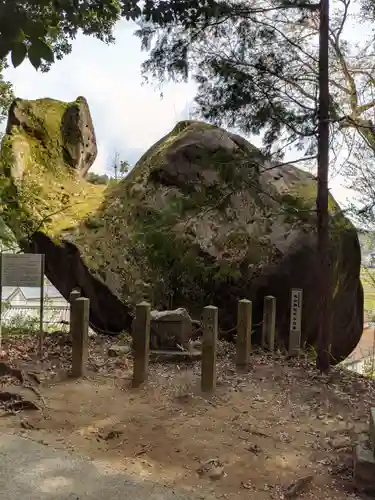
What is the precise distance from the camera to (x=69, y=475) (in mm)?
3436

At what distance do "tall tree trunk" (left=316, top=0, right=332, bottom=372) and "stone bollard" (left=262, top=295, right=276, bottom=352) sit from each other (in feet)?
3.65

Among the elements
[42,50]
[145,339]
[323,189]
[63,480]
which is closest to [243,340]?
[145,339]

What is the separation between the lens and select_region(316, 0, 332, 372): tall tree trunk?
630cm

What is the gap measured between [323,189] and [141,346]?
10.3 feet

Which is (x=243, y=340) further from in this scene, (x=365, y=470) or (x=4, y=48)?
(x=4, y=48)

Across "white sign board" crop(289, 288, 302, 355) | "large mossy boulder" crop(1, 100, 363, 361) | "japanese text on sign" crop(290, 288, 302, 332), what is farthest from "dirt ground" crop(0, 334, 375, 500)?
"large mossy boulder" crop(1, 100, 363, 361)

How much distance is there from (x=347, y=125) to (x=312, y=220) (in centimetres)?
204

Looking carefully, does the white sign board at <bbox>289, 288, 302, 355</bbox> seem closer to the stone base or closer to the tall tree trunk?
the tall tree trunk

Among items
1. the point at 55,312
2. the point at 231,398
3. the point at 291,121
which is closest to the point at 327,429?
the point at 231,398

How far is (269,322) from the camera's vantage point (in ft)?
24.4

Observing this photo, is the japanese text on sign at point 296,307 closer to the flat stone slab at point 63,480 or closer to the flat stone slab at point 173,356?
the flat stone slab at point 173,356

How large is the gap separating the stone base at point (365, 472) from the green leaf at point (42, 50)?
3299 mm

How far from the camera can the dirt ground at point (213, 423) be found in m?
3.62

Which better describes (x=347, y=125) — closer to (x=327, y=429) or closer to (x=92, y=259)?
(x=327, y=429)
